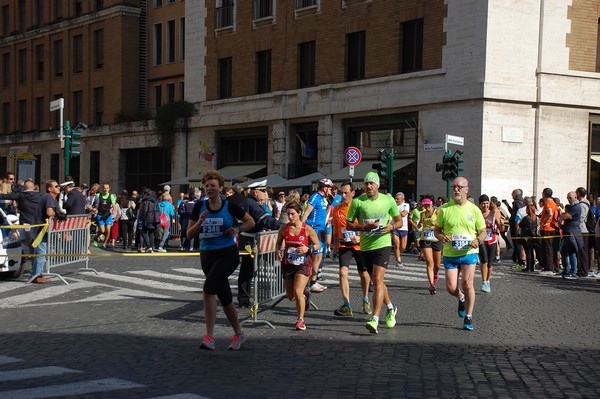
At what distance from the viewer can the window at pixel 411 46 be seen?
2964 cm

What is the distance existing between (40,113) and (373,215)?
44424mm

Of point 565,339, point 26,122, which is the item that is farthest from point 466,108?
point 26,122

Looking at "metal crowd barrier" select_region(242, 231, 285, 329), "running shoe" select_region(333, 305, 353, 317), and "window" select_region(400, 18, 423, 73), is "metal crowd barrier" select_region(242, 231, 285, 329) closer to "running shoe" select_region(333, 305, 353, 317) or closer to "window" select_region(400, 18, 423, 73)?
"running shoe" select_region(333, 305, 353, 317)

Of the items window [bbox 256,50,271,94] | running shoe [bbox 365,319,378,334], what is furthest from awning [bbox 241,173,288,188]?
running shoe [bbox 365,319,378,334]

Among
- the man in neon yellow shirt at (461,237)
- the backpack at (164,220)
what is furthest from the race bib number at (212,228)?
the backpack at (164,220)

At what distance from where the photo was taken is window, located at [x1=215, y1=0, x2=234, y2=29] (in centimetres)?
3769

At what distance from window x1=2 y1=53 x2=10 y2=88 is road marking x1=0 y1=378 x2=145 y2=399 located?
50931mm

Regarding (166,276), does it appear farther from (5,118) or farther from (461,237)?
(5,118)

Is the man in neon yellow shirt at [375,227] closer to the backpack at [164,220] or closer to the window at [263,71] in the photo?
the backpack at [164,220]

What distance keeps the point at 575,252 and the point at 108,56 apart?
106ft

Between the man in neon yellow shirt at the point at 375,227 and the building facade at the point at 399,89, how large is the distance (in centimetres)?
1557

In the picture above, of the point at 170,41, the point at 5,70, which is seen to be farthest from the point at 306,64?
the point at 5,70

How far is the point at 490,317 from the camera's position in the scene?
12203 mm

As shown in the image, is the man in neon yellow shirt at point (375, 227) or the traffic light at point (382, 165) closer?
the man in neon yellow shirt at point (375, 227)
